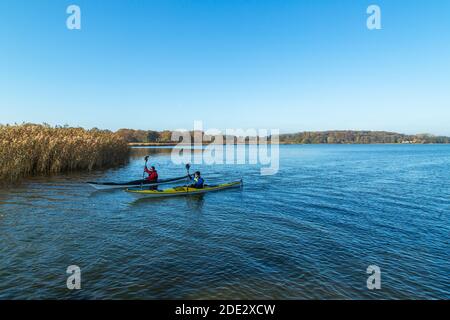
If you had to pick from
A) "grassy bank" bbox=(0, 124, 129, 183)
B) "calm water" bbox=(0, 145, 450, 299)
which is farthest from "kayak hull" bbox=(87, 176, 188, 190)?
"grassy bank" bbox=(0, 124, 129, 183)

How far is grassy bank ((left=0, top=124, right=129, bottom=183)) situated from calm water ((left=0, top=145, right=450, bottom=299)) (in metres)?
3.31

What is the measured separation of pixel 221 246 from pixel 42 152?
23.2 metres

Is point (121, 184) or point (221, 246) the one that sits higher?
point (121, 184)

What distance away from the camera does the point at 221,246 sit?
1165 centimetres

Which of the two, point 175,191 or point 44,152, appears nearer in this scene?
point 175,191

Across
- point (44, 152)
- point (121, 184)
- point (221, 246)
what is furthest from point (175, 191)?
point (44, 152)

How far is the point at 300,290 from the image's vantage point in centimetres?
834

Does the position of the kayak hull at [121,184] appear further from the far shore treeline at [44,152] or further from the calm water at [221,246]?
the far shore treeline at [44,152]

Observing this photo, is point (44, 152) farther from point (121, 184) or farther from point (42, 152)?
point (121, 184)

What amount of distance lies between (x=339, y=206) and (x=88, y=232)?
15502mm

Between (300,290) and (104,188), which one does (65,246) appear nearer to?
(300,290)
